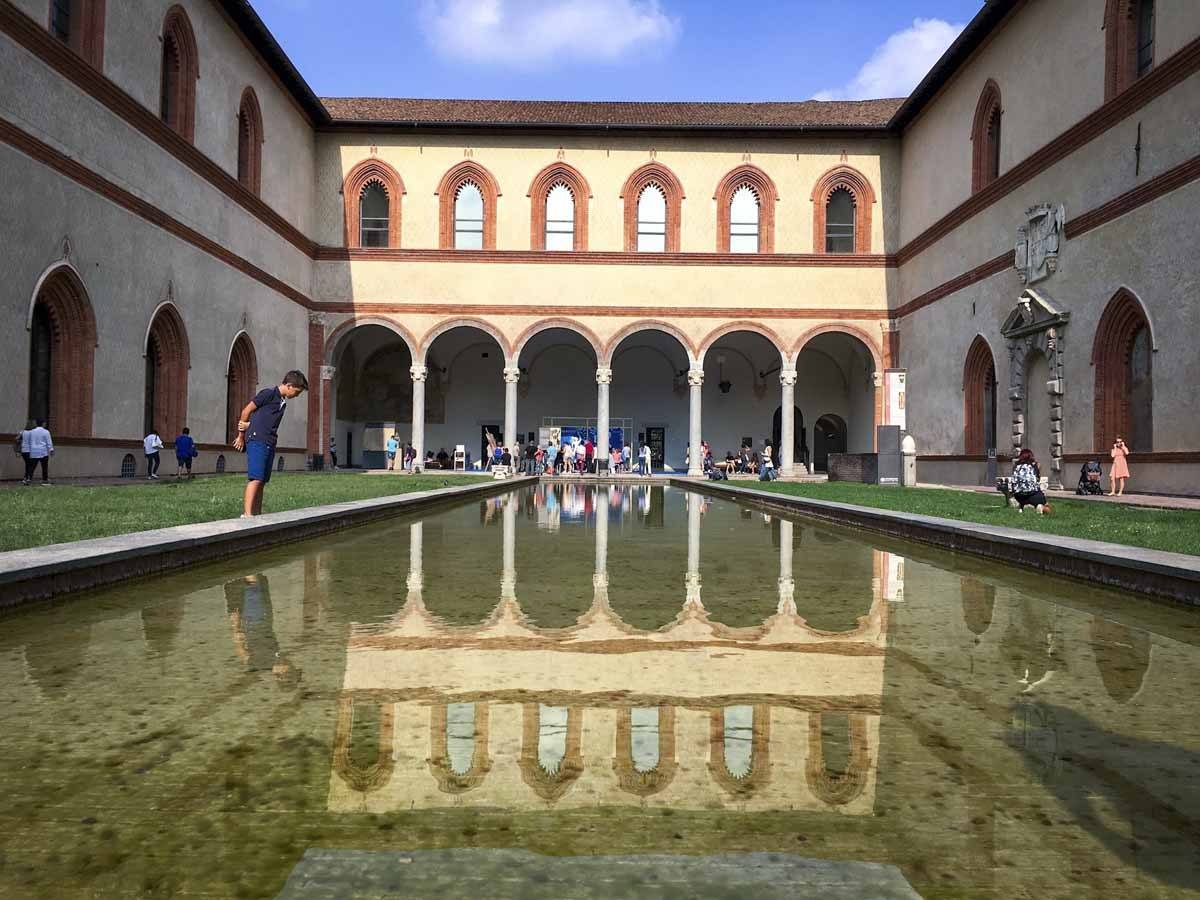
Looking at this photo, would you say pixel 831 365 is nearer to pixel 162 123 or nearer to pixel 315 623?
pixel 162 123

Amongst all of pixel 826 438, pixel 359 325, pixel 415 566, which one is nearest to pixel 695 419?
pixel 826 438

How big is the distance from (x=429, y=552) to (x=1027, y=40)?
18.7 metres

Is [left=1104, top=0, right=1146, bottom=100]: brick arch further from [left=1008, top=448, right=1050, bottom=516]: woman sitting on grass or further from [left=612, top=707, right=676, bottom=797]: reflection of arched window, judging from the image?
[left=612, top=707, right=676, bottom=797]: reflection of arched window

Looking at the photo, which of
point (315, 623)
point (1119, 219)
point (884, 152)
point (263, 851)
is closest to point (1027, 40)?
point (1119, 219)

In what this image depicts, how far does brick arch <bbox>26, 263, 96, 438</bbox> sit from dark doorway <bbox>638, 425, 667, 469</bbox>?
21.0 m

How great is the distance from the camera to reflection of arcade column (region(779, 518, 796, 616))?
4.62m

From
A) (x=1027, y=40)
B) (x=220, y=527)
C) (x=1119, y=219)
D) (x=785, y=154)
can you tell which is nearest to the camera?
(x=220, y=527)

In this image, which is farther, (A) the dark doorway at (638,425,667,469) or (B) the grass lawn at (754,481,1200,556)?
(A) the dark doorway at (638,425,667,469)

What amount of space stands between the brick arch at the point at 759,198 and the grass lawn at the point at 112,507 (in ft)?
55.7

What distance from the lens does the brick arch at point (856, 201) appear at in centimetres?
2739

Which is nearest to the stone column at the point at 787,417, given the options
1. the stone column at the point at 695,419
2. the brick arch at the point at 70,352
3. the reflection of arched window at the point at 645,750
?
the stone column at the point at 695,419

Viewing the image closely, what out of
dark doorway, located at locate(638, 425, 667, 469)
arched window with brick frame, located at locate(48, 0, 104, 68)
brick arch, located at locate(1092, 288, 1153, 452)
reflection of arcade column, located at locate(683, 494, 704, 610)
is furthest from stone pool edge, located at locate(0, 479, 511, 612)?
dark doorway, located at locate(638, 425, 667, 469)

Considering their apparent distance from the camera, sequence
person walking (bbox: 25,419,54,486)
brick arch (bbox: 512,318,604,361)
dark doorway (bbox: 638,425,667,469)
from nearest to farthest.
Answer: person walking (bbox: 25,419,54,486)
brick arch (bbox: 512,318,604,361)
dark doorway (bbox: 638,425,667,469)

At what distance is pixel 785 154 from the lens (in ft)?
89.7
